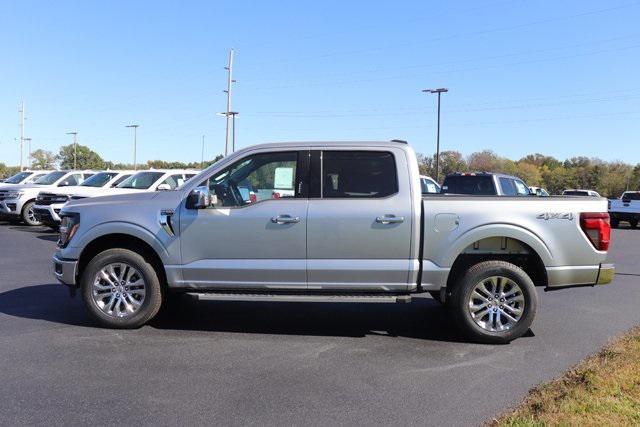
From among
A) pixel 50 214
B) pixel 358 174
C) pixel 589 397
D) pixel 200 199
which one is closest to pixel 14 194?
pixel 50 214

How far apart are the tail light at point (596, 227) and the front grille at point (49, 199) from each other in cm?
1407

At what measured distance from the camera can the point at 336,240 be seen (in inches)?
227

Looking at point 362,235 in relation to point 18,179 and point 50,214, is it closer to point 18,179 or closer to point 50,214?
point 50,214

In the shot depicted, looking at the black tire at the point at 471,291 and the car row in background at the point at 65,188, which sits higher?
the car row in background at the point at 65,188

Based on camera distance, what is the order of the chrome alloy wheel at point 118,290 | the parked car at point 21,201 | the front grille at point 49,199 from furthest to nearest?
the parked car at point 21,201
the front grille at point 49,199
the chrome alloy wheel at point 118,290

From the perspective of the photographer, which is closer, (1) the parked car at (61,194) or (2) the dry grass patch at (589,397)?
(2) the dry grass patch at (589,397)

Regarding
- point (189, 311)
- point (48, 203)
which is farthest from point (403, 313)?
point (48, 203)

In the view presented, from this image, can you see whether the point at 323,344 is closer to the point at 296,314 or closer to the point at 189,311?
the point at 296,314

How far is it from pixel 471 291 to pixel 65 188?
550 inches

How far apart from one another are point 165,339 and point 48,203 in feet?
40.1

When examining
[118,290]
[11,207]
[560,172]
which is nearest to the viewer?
[118,290]

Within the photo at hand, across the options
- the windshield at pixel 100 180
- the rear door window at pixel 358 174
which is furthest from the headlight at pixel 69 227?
the windshield at pixel 100 180

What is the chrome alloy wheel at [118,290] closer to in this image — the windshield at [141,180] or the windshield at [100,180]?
the windshield at [141,180]

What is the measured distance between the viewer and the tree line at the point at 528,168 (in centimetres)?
7656
